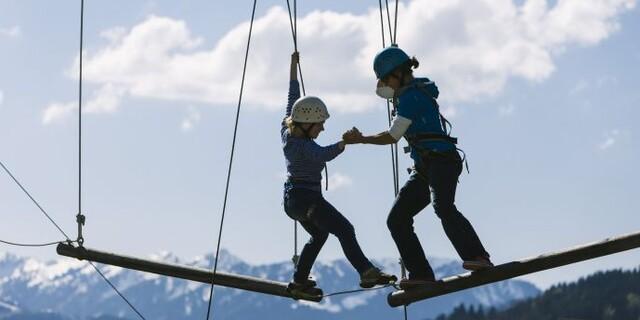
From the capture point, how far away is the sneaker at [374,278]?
12180mm

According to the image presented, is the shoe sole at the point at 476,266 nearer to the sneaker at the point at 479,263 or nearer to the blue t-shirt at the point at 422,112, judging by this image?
the sneaker at the point at 479,263

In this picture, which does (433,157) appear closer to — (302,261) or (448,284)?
(448,284)

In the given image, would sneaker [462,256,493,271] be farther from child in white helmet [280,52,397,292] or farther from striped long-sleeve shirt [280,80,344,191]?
striped long-sleeve shirt [280,80,344,191]

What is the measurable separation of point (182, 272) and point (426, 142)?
3608 millimetres

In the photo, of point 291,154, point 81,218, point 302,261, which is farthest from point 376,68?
point 81,218

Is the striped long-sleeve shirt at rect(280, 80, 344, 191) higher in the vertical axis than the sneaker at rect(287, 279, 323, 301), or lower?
higher

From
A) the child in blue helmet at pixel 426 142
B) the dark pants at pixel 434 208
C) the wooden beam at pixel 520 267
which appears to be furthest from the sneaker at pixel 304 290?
the child in blue helmet at pixel 426 142

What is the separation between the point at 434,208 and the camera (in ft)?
37.9

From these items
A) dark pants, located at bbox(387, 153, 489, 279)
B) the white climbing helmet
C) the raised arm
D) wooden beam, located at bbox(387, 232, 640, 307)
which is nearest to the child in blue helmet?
dark pants, located at bbox(387, 153, 489, 279)

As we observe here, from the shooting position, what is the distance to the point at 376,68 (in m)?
11.6

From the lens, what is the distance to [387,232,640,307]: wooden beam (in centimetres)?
1054

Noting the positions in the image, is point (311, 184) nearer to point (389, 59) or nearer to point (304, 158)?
point (304, 158)

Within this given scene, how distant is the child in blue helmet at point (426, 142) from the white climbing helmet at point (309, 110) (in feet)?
2.31

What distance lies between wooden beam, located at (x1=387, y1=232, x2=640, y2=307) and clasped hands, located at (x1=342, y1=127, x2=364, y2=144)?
1.54 m
